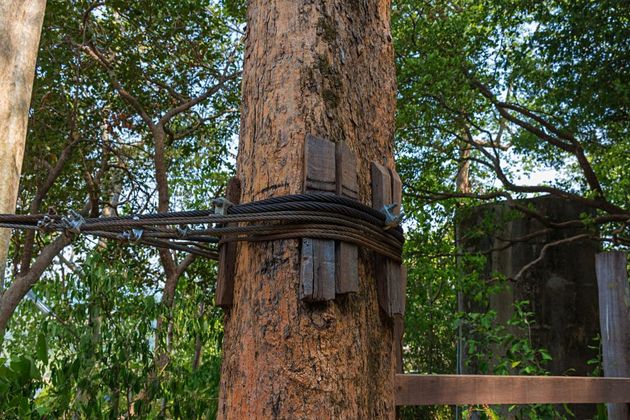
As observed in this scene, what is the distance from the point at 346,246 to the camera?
55.5 inches

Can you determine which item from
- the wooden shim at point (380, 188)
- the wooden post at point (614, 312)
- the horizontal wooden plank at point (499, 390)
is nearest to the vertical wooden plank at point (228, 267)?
the wooden shim at point (380, 188)

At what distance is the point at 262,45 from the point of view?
158 centimetres

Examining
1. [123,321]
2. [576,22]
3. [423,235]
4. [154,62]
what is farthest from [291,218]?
[154,62]

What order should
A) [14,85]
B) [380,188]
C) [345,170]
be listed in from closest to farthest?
[345,170]
[380,188]
[14,85]

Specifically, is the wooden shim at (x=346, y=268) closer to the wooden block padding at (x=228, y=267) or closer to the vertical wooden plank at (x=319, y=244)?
the vertical wooden plank at (x=319, y=244)

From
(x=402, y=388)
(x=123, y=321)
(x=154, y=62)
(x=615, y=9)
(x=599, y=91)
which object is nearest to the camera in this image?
(x=402, y=388)

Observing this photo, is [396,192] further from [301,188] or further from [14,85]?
[14,85]

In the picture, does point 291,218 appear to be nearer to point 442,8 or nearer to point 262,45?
point 262,45

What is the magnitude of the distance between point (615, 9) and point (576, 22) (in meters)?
0.36

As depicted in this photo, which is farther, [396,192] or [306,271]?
[396,192]

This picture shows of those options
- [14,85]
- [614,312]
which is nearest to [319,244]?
[614,312]

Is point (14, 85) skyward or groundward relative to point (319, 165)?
skyward

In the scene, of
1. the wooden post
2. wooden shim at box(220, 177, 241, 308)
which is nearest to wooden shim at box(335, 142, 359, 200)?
wooden shim at box(220, 177, 241, 308)

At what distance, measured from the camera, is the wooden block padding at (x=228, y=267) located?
146cm
